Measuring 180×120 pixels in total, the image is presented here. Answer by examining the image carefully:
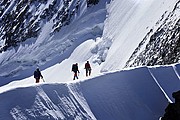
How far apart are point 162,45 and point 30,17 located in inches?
1263

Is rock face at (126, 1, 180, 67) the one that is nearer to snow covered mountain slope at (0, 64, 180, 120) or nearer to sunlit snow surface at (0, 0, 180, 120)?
sunlit snow surface at (0, 0, 180, 120)

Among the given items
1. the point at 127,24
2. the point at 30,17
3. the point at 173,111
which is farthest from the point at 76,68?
the point at 30,17

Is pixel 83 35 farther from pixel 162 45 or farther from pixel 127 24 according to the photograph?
pixel 162 45

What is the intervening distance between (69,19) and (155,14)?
54.3 feet

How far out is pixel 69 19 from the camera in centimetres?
5041

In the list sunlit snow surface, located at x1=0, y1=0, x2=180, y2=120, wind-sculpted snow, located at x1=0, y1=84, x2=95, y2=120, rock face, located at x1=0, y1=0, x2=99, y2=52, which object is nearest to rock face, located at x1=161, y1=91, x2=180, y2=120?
sunlit snow surface, located at x1=0, y1=0, x2=180, y2=120

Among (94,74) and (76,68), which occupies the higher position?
(76,68)

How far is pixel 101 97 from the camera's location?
15984 mm

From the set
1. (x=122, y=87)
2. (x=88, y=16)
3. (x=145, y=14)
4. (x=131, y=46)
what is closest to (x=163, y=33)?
(x=131, y=46)

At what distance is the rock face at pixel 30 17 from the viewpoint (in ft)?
167

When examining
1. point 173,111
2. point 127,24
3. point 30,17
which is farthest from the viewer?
point 30,17

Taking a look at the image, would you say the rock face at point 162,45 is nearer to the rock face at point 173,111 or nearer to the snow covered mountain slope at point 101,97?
the snow covered mountain slope at point 101,97

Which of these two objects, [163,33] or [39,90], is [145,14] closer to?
[163,33]

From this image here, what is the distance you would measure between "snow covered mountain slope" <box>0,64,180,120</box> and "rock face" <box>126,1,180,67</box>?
5044 millimetres
